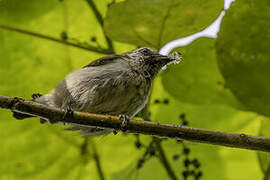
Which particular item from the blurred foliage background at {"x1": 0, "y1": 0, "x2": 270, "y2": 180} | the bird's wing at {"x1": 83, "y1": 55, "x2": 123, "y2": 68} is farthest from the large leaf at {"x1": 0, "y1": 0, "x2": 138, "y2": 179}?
the bird's wing at {"x1": 83, "y1": 55, "x2": 123, "y2": 68}

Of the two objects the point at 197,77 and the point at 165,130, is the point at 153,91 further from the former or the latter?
the point at 165,130

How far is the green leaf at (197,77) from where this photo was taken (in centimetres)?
183

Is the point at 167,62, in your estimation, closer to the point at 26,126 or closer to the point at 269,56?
the point at 269,56

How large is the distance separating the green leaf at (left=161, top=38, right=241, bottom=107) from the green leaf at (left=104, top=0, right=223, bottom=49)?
6.8 inches

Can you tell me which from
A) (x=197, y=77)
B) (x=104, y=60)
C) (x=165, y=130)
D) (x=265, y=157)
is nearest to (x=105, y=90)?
(x=104, y=60)

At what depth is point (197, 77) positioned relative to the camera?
1846 millimetres

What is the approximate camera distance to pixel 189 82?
1.87m

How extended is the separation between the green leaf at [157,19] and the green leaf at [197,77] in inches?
6.8

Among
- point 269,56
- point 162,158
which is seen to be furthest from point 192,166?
point 269,56

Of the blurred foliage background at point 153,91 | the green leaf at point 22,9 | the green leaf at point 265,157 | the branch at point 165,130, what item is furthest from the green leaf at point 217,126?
the green leaf at point 22,9

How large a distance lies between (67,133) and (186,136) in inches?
29.3

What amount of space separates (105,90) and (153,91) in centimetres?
27

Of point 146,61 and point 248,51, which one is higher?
point 146,61

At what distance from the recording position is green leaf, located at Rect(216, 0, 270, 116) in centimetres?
162
